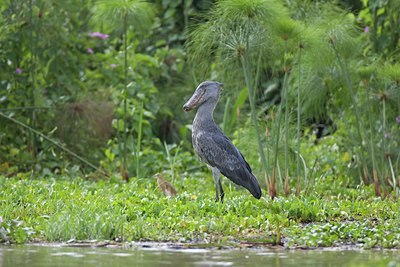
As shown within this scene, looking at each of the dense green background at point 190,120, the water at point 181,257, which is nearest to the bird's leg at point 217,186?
the dense green background at point 190,120

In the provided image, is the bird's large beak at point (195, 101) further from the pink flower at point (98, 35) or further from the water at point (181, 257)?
the pink flower at point (98, 35)

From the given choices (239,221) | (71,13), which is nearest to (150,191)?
(239,221)

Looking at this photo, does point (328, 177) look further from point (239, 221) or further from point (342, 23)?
point (239, 221)

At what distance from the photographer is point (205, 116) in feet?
33.1

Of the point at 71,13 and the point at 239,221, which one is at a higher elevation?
the point at 71,13

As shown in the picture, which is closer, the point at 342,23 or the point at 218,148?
the point at 218,148

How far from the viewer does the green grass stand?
745 centimetres

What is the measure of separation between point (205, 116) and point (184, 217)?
1.94 metres

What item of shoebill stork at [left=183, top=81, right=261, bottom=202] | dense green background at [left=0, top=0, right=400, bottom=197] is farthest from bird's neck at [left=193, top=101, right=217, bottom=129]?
dense green background at [left=0, top=0, right=400, bottom=197]

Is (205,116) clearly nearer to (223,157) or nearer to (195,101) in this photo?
(195,101)

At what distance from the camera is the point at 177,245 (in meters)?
7.29

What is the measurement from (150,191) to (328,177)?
9.27 feet

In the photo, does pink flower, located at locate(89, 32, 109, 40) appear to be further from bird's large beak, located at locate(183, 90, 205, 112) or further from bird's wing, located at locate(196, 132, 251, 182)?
bird's wing, located at locate(196, 132, 251, 182)

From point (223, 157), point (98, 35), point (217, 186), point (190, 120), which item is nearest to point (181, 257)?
point (217, 186)
